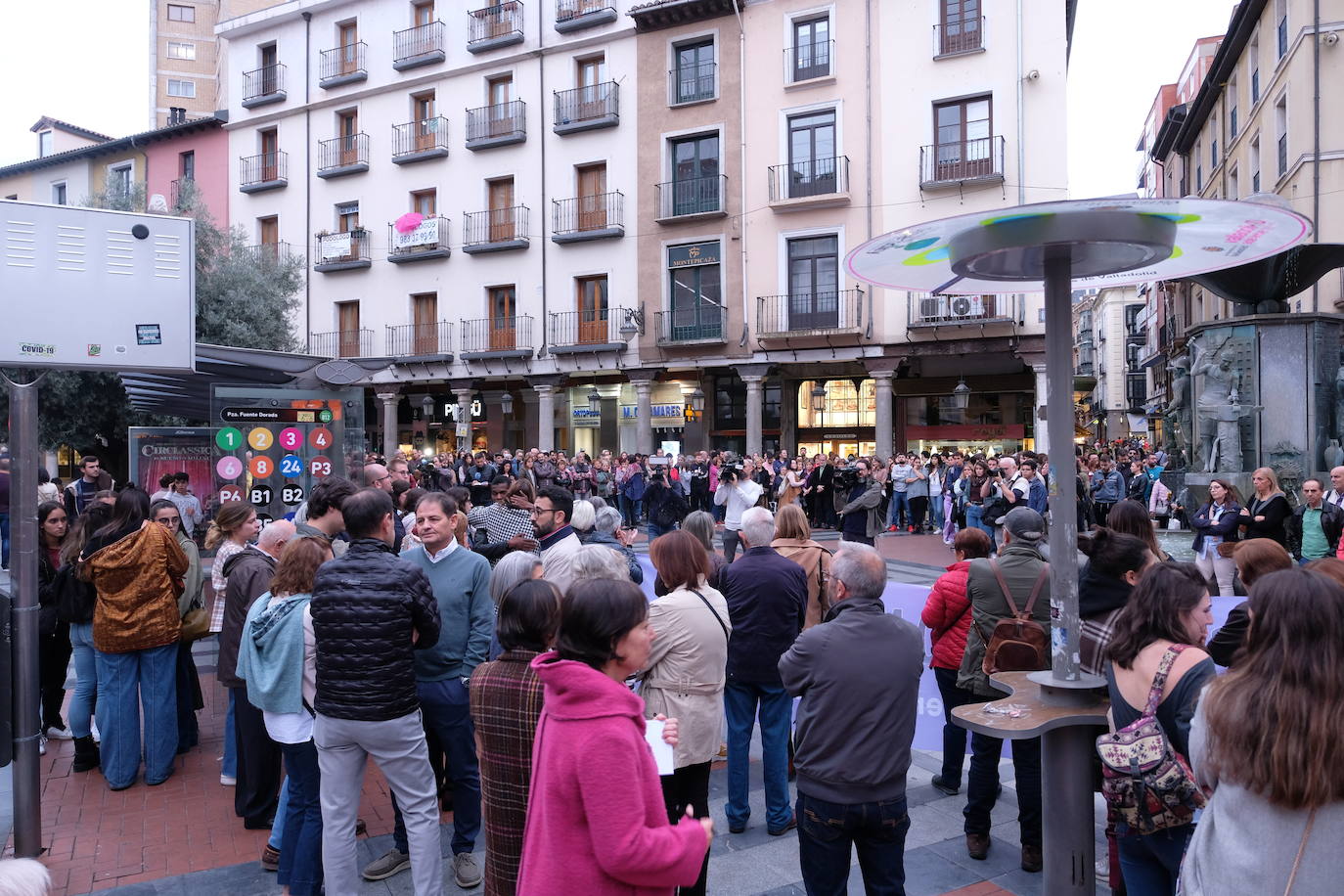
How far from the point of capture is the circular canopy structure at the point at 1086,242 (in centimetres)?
283

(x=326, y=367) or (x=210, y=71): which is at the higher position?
(x=210, y=71)

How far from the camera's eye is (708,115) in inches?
981

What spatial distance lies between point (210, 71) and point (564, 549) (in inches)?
1974

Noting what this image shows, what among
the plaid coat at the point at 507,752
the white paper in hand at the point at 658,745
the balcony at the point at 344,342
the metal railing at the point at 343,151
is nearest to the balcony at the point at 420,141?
the metal railing at the point at 343,151

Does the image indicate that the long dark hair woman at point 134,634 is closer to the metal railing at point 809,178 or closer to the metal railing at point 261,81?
the metal railing at point 809,178

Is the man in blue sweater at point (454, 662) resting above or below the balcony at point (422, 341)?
below

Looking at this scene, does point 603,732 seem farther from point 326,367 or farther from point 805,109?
point 805,109

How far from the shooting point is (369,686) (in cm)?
353

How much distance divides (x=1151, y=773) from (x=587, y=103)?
86.3 feet

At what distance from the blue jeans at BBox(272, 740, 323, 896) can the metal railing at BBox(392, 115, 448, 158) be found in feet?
87.9

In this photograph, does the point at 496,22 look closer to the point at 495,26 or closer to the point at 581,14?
the point at 495,26

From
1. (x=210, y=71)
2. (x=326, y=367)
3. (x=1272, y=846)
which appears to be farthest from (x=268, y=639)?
(x=210, y=71)

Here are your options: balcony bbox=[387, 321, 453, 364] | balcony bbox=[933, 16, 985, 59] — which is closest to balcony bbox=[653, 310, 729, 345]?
balcony bbox=[387, 321, 453, 364]

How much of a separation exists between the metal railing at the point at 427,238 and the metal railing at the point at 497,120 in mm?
2751
